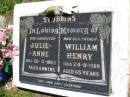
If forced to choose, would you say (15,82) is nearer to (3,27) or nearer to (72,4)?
(3,27)

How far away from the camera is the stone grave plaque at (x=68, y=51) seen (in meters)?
2.84

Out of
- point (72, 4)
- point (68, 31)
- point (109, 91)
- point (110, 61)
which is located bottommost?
point (109, 91)

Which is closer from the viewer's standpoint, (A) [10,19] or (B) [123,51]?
(B) [123,51]

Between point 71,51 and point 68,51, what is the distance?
0.03 m

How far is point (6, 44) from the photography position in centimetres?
356

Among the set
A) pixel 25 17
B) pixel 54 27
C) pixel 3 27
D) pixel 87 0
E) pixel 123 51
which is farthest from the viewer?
pixel 3 27

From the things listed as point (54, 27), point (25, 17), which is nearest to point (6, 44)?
point (25, 17)

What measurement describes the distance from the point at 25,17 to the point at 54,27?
1.30ft

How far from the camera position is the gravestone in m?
2.78

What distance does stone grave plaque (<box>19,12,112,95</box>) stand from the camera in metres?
2.84

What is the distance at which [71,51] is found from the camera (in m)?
3.04

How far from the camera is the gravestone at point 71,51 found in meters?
2.78

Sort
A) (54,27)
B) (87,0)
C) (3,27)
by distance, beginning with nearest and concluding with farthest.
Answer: (87,0)
(54,27)
(3,27)

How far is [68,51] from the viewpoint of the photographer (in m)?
3.07
